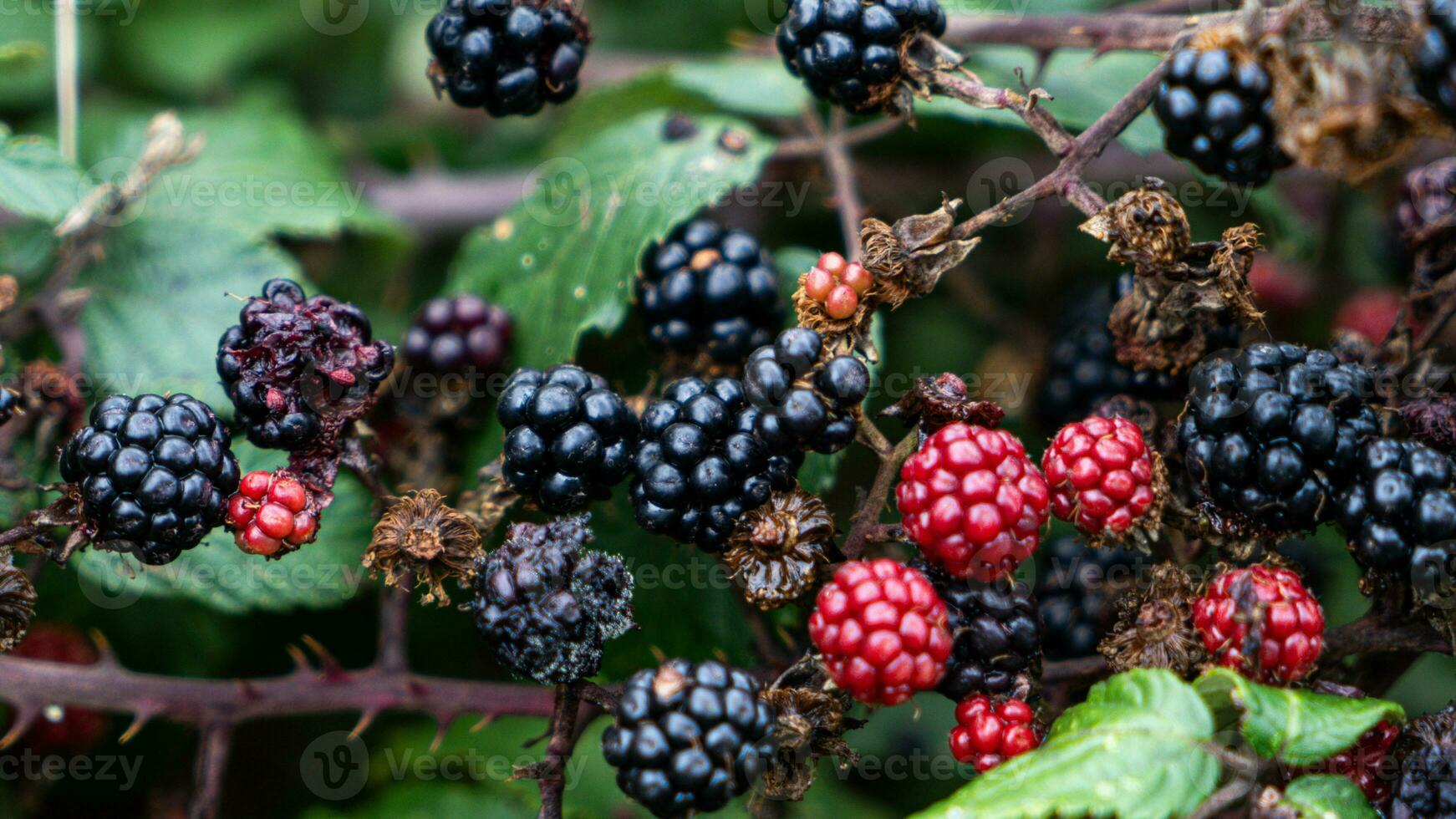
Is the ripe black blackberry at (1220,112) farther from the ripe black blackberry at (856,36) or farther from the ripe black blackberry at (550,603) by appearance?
the ripe black blackberry at (550,603)

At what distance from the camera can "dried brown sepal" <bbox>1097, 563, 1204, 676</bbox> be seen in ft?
4.32

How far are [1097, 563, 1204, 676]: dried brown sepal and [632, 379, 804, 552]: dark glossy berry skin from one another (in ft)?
1.60

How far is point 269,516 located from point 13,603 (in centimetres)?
36

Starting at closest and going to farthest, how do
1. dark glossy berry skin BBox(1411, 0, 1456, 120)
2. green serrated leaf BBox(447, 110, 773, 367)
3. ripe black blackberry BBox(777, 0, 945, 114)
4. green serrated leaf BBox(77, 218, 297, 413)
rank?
dark glossy berry skin BBox(1411, 0, 1456, 120)
ripe black blackberry BBox(777, 0, 945, 114)
green serrated leaf BBox(447, 110, 773, 367)
green serrated leaf BBox(77, 218, 297, 413)

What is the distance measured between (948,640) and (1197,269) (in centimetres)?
64

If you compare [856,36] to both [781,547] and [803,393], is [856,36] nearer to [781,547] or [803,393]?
[803,393]

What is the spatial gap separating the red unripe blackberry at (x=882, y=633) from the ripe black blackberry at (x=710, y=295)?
555 millimetres

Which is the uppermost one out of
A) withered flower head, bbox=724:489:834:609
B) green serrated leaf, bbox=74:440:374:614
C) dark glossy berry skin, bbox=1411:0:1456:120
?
dark glossy berry skin, bbox=1411:0:1456:120

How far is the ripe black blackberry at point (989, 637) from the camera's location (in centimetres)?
133

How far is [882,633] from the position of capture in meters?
1.22

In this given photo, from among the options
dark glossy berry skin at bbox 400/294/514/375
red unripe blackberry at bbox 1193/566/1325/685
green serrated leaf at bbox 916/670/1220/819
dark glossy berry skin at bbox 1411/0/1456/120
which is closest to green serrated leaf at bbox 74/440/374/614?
dark glossy berry skin at bbox 400/294/514/375

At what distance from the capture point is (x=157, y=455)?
1311mm

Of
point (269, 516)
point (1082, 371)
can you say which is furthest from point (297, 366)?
point (1082, 371)

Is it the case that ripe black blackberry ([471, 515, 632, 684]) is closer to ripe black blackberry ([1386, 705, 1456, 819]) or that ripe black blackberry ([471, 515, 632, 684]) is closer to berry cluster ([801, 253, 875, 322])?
berry cluster ([801, 253, 875, 322])
